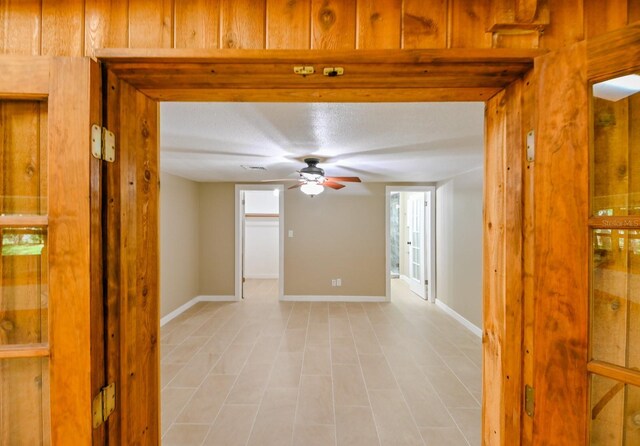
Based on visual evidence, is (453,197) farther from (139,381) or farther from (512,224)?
(139,381)

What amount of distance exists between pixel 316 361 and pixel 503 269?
2.37m

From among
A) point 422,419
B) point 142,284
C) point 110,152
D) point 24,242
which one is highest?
point 110,152

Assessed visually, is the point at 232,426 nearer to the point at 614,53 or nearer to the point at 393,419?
the point at 393,419

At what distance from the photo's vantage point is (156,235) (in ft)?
3.34

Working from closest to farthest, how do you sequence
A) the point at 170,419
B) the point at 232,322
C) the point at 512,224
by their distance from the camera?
the point at 512,224
the point at 170,419
the point at 232,322

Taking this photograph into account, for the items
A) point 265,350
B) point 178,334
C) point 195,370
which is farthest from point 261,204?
point 195,370

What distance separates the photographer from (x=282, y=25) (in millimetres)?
800

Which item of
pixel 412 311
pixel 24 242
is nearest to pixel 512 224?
pixel 24 242

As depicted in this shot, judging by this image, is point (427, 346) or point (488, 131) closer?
point (488, 131)

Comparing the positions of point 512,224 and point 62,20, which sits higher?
point 62,20

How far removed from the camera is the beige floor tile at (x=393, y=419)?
70.1 inches

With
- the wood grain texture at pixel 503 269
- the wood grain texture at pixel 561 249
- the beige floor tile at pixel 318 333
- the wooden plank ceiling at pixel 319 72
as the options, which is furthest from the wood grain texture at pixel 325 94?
the beige floor tile at pixel 318 333

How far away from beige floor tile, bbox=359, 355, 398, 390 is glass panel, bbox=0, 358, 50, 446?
2.15 metres

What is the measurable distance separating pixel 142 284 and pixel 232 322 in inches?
127
